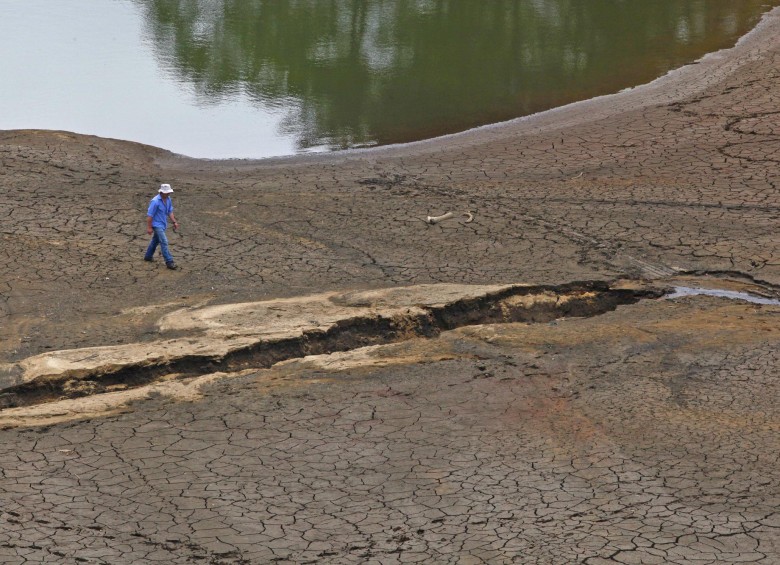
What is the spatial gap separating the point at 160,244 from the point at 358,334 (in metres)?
2.97

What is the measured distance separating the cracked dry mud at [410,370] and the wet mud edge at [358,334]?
0.08 m

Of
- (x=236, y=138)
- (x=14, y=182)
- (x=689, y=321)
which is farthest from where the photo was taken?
(x=236, y=138)

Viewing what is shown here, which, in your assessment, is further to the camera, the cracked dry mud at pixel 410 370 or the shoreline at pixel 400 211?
the shoreline at pixel 400 211

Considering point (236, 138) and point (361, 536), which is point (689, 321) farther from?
point (236, 138)

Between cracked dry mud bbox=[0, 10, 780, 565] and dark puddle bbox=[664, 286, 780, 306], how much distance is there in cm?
14

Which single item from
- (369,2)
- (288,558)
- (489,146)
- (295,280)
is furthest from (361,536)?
(369,2)

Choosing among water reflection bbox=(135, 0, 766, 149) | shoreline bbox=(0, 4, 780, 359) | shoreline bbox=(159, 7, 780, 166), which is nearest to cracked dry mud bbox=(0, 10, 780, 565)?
shoreline bbox=(0, 4, 780, 359)

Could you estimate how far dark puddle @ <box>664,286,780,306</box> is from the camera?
38.3 ft

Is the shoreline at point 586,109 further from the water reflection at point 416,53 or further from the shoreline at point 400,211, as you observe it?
the water reflection at point 416,53

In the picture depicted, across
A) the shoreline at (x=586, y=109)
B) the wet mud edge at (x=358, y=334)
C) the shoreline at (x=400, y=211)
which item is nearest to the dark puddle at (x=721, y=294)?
the wet mud edge at (x=358, y=334)

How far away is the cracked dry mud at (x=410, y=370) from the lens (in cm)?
761

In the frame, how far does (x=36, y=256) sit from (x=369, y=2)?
1726cm

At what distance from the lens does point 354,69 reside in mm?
22375

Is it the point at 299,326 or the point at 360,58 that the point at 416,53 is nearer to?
the point at 360,58
